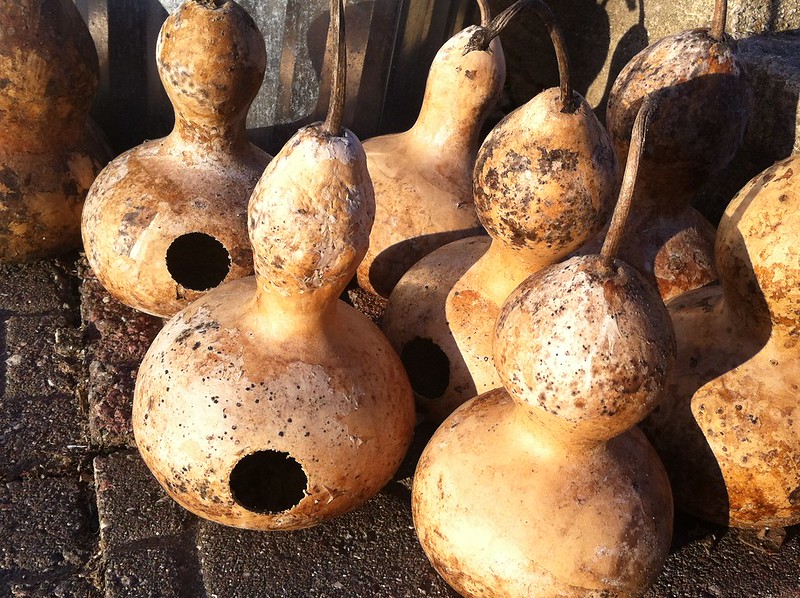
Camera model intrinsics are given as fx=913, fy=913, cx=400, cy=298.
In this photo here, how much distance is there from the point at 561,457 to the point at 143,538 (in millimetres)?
1263

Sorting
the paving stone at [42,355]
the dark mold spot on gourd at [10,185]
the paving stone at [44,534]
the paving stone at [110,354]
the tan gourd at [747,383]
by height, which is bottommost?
the paving stone at [44,534]

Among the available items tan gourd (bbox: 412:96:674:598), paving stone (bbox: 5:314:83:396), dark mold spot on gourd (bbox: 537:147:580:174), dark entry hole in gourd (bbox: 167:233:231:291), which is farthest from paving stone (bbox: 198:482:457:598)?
dark mold spot on gourd (bbox: 537:147:580:174)

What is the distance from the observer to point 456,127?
3584mm

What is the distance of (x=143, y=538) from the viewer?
2.70 m

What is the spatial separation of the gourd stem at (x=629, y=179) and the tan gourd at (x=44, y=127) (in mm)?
2356

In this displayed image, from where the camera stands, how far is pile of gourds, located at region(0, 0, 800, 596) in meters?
2.30

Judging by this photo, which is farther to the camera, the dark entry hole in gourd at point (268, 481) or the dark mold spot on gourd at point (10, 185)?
the dark mold spot on gourd at point (10, 185)

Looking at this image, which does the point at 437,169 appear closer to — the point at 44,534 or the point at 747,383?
the point at 747,383

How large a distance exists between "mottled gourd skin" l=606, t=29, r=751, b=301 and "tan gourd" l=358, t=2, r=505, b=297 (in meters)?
0.52

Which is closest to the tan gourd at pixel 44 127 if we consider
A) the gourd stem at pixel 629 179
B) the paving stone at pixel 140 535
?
the paving stone at pixel 140 535

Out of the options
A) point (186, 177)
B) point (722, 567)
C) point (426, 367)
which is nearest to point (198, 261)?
point (186, 177)

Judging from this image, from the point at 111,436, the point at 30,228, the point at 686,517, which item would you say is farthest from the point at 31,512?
the point at 686,517

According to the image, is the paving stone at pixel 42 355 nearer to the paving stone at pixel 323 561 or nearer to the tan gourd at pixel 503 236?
the paving stone at pixel 323 561

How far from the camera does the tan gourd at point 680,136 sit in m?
3.15
